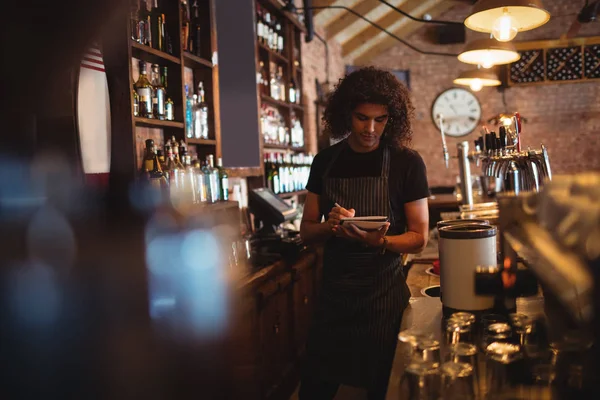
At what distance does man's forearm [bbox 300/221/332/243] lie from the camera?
2.04 meters

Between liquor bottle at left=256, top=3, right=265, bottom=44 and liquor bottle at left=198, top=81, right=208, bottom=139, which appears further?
liquor bottle at left=256, top=3, right=265, bottom=44

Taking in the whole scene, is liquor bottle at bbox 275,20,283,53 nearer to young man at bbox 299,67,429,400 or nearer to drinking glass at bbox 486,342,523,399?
young man at bbox 299,67,429,400

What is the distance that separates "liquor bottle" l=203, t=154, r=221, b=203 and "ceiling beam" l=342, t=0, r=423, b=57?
212 inches

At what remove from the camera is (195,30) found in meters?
3.33

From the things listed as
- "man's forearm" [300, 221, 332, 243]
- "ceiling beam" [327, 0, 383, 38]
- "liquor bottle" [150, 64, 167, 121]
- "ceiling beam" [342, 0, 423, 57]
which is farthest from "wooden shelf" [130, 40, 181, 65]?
"ceiling beam" [342, 0, 423, 57]

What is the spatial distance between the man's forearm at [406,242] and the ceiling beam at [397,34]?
6948mm

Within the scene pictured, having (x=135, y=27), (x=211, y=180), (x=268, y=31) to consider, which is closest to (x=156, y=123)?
(x=135, y=27)

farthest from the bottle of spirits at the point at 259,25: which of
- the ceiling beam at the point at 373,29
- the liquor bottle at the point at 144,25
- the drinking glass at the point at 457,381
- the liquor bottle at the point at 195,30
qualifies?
the drinking glass at the point at 457,381

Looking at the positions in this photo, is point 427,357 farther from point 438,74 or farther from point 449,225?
point 438,74

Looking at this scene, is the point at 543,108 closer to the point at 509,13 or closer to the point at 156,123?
the point at 509,13

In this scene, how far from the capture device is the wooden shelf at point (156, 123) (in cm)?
255

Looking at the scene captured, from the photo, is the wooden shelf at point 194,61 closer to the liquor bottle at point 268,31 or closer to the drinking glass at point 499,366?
the liquor bottle at point 268,31

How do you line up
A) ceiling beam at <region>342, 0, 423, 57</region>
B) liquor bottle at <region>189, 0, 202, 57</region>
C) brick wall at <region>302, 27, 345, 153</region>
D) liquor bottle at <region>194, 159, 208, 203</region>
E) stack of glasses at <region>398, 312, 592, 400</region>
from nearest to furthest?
stack of glasses at <region>398, 312, 592, 400</region>
liquor bottle at <region>194, 159, 208, 203</region>
liquor bottle at <region>189, 0, 202, 57</region>
brick wall at <region>302, 27, 345, 153</region>
ceiling beam at <region>342, 0, 423, 57</region>

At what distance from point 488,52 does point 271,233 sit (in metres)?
1.93
